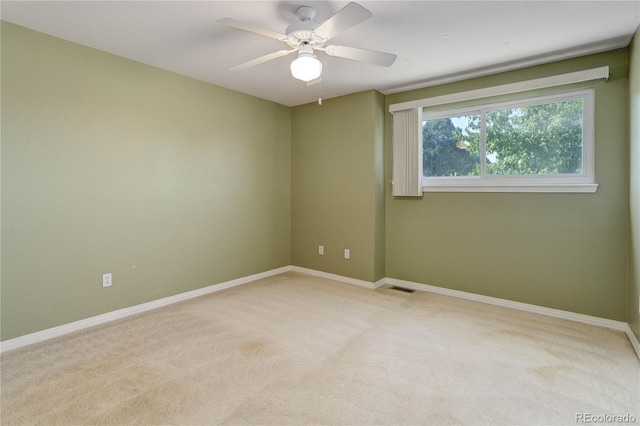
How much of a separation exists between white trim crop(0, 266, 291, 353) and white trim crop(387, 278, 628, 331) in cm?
212

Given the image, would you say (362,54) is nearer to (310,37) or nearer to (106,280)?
(310,37)

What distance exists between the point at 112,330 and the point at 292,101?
11.0ft

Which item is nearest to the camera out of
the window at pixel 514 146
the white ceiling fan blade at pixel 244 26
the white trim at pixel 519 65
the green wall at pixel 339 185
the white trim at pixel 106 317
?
the white ceiling fan blade at pixel 244 26

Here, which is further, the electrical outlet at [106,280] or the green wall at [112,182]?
the electrical outlet at [106,280]

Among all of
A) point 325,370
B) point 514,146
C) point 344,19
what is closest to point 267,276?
point 325,370

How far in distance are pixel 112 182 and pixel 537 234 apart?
401cm

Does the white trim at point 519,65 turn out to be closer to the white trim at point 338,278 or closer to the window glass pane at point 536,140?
the window glass pane at point 536,140

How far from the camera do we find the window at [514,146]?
9.80 ft

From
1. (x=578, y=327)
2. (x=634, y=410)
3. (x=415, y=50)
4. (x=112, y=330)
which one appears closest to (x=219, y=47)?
(x=415, y=50)

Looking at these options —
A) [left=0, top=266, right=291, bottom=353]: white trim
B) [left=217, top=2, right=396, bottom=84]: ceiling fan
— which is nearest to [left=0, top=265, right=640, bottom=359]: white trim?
[left=0, top=266, right=291, bottom=353]: white trim

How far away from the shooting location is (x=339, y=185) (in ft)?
14.1

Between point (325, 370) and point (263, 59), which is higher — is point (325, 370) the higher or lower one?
the lower one

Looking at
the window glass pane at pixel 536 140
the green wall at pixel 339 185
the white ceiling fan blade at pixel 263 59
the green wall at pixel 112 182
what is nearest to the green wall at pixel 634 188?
the window glass pane at pixel 536 140

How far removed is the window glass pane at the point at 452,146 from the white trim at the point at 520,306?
1325mm
